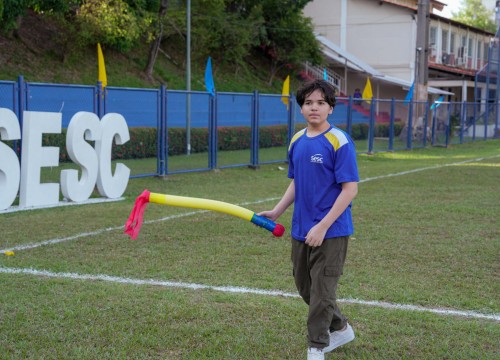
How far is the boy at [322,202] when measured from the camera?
411 cm

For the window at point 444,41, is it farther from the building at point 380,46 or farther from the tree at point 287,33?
the tree at point 287,33

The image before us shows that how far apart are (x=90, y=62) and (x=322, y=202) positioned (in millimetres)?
25133

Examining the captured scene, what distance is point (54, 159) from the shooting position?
1066 cm

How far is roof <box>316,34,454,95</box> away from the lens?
40.4m

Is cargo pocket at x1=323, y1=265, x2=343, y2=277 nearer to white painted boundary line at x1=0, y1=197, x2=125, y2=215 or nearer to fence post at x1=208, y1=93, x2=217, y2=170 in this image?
white painted boundary line at x1=0, y1=197, x2=125, y2=215

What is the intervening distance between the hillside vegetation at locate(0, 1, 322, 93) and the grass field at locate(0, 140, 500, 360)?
15.8 meters

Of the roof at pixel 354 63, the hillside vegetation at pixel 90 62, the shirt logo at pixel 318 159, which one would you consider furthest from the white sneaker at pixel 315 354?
the roof at pixel 354 63

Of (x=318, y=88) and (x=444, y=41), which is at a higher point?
(x=444, y=41)

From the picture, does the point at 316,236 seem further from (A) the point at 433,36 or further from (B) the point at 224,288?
(A) the point at 433,36

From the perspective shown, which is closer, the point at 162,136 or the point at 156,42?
the point at 162,136

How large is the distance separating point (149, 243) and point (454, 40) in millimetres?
46111

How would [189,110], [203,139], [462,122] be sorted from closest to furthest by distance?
1. [189,110]
2. [203,139]
3. [462,122]

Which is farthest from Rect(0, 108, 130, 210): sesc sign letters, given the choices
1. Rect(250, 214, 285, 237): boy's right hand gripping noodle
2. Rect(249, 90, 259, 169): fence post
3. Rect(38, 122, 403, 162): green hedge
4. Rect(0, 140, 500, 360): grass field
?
Rect(250, 214, 285, 237): boy's right hand gripping noodle

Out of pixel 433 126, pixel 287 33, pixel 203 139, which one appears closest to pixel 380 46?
pixel 287 33
